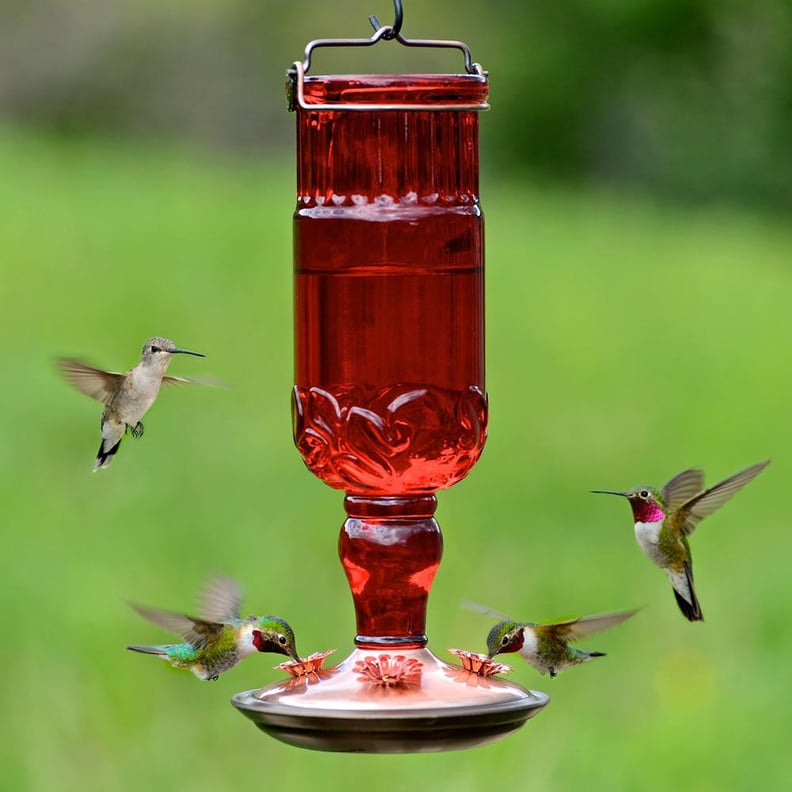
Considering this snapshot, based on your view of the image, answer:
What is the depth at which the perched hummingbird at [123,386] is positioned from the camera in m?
4.35

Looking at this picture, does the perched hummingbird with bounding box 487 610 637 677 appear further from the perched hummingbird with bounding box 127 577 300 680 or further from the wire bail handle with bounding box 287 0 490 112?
the wire bail handle with bounding box 287 0 490 112

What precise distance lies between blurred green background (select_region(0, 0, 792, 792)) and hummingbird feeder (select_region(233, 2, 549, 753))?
793 cm

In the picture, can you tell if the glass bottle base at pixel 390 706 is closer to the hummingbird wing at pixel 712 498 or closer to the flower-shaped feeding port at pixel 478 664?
the flower-shaped feeding port at pixel 478 664

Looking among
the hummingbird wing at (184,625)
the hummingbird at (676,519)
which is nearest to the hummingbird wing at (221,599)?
the hummingbird wing at (184,625)

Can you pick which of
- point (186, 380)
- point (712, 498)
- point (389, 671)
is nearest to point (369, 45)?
point (186, 380)

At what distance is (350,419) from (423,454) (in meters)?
0.17

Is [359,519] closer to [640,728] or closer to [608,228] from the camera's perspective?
[640,728]

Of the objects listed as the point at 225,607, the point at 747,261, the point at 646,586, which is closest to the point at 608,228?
the point at 747,261

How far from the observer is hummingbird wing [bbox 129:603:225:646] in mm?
3968

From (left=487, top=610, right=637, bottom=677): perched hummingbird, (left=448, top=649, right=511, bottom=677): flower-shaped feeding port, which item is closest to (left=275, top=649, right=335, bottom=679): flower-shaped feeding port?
(left=448, top=649, right=511, bottom=677): flower-shaped feeding port

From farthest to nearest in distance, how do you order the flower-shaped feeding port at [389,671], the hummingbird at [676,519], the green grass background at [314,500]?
the green grass background at [314,500]
the hummingbird at [676,519]
the flower-shaped feeding port at [389,671]

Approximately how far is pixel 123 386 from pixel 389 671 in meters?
1.18

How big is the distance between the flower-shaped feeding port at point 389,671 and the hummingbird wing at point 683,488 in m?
1.21

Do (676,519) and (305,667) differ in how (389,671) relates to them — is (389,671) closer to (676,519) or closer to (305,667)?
(305,667)
